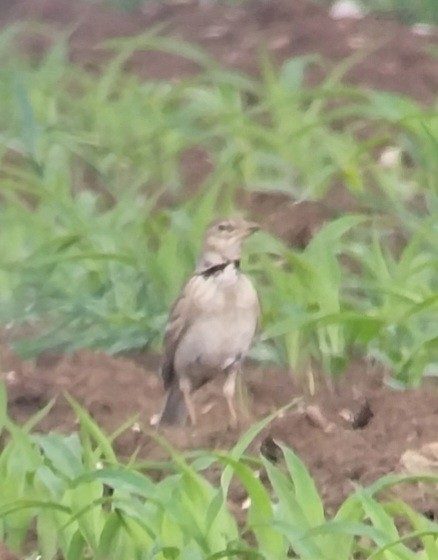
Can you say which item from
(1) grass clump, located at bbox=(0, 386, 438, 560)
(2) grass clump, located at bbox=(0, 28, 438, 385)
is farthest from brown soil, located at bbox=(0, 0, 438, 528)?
(1) grass clump, located at bbox=(0, 386, 438, 560)

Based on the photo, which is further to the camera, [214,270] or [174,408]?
[214,270]

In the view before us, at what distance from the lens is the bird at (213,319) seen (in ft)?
16.0

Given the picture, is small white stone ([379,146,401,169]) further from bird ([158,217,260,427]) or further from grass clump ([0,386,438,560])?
grass clump ([0,386,438,560])

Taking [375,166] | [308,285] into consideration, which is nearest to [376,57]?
[375,166]

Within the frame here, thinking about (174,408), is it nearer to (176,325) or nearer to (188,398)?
(188,398)

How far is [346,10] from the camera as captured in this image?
1033 cm

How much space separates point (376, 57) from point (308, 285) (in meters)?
3.71

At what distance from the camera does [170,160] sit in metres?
7.09

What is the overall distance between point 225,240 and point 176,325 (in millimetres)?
284

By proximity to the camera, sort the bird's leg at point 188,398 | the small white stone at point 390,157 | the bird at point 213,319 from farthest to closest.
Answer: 1. the small white stone at point 390,157
2. the bird at point 213,319
3. the bird's leg at point 188,398

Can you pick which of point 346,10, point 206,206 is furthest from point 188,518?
point 346,10

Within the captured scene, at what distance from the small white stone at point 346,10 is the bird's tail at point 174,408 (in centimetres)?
525

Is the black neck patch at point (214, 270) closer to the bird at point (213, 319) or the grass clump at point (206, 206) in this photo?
the bird at point (213, 319)

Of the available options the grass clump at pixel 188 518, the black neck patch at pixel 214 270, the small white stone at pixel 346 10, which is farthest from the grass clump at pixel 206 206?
the small white stone at pixel 346 10
